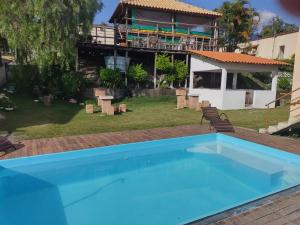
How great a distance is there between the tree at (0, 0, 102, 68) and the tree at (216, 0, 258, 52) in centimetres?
1915

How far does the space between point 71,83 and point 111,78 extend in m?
2.83

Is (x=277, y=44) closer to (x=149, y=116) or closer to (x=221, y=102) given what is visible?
(x=221, y=102)

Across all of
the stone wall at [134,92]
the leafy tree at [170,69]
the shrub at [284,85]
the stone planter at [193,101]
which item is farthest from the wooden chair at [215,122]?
the shrub at [284,85]

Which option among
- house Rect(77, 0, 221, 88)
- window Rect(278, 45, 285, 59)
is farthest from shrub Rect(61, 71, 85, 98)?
window Rect(278, 45, 285, 59)

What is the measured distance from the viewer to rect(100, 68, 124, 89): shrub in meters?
18.4

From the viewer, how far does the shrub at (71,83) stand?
16766mm

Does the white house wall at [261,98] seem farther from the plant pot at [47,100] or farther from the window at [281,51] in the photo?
the window at [281,51]

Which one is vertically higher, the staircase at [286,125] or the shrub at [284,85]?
the shrub at [284,85]

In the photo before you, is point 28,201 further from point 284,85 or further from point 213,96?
point 284,85

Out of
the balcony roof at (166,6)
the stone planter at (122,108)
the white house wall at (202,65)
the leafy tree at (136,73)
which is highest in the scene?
the balcony roof at (166,6)

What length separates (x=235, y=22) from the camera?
101 ft

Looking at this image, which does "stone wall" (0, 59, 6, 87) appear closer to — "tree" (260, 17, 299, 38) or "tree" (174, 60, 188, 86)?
"tree" (174, 60, 188, 86)

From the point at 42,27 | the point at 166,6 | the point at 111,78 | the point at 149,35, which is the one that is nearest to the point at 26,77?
the point at 42,27

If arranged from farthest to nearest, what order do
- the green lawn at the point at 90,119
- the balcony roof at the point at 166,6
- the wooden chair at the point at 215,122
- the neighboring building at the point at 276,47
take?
the neighboring building at the point at 276,47
the balcony roof at the point at 166,6
the wooden chair at the point at 215,122
the green lawn at the point at 90,119
